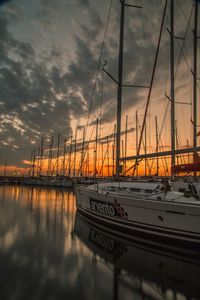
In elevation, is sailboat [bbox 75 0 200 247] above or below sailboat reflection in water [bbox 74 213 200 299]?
above

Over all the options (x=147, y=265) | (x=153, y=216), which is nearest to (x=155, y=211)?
(x=153, y=216)

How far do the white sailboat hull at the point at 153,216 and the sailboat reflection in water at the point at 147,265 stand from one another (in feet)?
1.59

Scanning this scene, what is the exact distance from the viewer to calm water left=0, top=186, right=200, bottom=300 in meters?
5.06

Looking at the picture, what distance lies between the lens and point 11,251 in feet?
25.3

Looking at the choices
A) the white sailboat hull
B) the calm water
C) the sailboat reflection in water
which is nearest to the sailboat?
the white sailboat hull

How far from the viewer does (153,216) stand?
8.38 metres

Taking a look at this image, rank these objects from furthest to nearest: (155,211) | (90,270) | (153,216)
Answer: (153,216)
(155,211)
(90,270)

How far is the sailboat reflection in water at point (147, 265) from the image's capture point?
5273mm

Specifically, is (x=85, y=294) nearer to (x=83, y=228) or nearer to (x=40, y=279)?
(x=40, y=279)

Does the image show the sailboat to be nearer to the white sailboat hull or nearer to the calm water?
the white sailboat hull

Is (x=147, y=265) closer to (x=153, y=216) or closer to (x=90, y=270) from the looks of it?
(x=90, y=270)

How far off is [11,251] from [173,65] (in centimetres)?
1372

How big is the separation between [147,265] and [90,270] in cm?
167

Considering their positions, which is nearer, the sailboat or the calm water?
the calm water
